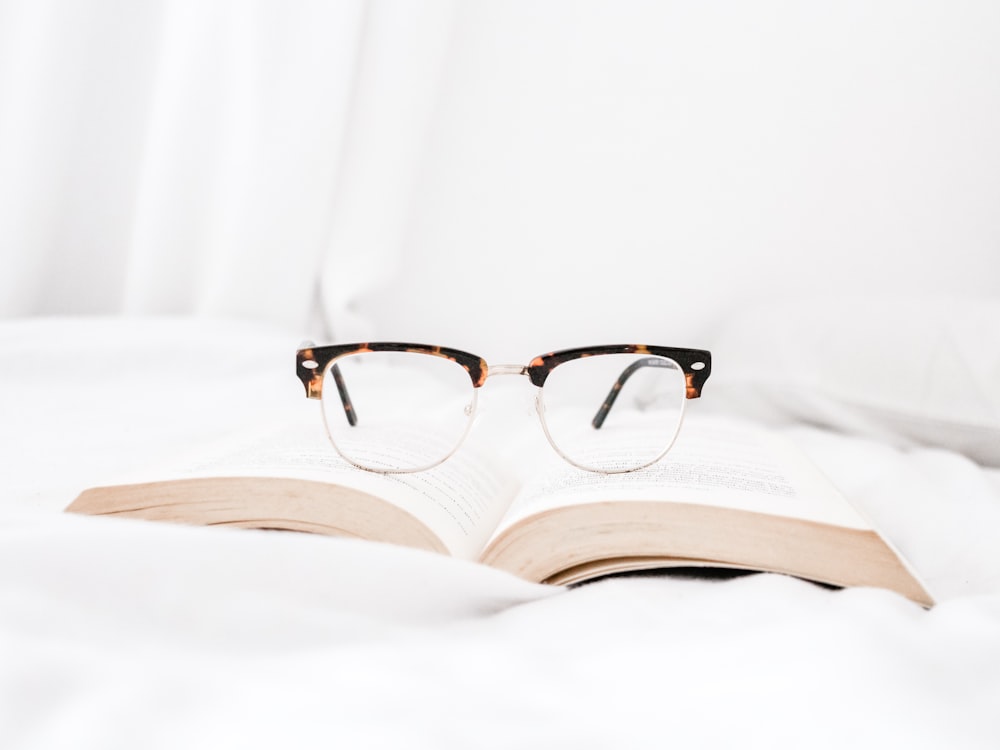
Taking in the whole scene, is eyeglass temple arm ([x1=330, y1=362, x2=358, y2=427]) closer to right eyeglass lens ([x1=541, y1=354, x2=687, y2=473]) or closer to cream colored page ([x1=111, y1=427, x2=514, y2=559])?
cream colored page ([x1=111, y1=427, x2=514, y2=559])

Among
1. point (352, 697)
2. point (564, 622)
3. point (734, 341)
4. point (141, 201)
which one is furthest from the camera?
point (141, 201)

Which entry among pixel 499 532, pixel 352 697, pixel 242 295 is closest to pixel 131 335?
pixel 242 295

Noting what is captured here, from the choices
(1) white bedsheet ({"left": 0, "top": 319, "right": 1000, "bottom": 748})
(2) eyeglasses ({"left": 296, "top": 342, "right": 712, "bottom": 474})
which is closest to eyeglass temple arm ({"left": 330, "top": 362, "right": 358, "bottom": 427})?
(2) eyeglasses ({"left": 296, "top": 342, "right": 712, "bottom": 474})

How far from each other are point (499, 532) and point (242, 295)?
1035mm

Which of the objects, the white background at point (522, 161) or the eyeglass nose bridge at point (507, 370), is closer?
the eyeglass nose bridge at point (507, 370)

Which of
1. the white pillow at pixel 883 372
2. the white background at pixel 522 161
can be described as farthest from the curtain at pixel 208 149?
the white pillow at pixel 883 372

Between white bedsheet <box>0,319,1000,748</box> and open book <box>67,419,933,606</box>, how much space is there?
2cm

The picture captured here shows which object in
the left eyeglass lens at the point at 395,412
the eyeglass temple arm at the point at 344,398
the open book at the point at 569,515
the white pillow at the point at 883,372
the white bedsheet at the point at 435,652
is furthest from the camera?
the white pillow at the point at 883,372

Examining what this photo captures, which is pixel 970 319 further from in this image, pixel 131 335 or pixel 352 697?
pixel 131 335

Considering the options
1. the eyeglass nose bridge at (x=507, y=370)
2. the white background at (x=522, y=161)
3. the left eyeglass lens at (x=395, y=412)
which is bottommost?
the left eyeglass lens at (x=395, y=412)

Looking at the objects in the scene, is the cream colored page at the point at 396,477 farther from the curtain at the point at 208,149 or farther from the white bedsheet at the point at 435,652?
the curtain at the point at 208,149

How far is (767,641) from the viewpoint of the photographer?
0.34m

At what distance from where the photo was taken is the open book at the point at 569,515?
1.44 feet

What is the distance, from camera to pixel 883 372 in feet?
3.02
